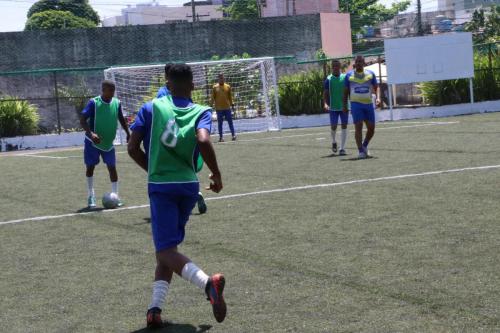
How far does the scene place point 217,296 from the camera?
5812mm

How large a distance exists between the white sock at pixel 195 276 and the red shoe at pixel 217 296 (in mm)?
78

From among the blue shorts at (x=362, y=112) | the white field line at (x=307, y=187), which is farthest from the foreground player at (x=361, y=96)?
the white field line at (x=307, y=187)

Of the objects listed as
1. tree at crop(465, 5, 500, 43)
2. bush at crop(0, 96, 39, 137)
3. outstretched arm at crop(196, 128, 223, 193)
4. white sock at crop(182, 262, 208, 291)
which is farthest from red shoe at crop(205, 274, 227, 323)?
tree at crop(465, 5, 500, 43)

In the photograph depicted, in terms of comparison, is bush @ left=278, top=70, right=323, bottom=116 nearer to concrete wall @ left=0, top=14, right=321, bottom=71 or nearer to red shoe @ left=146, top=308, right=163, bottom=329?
concrete wall @ left=0, top=14, right=321, bottom=71

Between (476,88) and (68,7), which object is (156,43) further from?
(68,7)

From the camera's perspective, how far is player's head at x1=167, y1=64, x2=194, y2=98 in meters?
6.24

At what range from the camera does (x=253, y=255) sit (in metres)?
8.62

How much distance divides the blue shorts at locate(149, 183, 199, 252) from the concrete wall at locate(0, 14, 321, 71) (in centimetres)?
4556

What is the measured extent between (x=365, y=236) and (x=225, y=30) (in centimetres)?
4690

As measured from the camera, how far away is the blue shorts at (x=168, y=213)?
6.20 meters

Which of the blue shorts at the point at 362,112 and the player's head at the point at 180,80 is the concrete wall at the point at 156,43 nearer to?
the blue shorts at the point at 362,112

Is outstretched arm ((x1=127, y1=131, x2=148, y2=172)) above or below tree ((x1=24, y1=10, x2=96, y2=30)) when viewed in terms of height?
below

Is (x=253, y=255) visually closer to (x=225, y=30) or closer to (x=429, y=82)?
(x=429, y=82)

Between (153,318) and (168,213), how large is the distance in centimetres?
69
